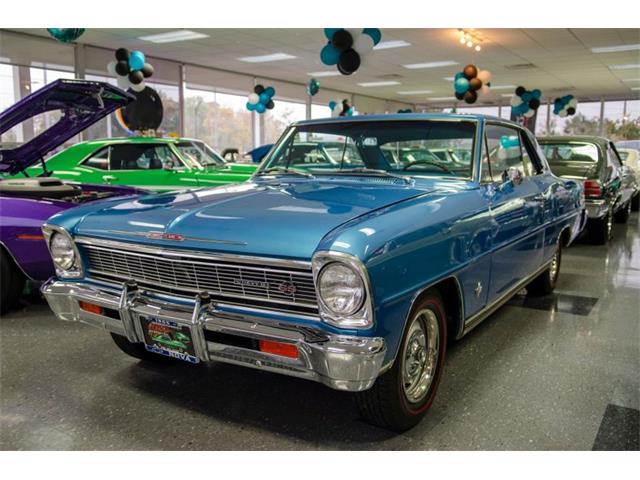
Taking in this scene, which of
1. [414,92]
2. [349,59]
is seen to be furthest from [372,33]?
[414,92]

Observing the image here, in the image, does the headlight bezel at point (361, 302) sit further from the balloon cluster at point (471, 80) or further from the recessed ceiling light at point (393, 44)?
the balloon cluster at point (471, 80)

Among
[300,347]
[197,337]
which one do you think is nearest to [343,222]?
[300,347]

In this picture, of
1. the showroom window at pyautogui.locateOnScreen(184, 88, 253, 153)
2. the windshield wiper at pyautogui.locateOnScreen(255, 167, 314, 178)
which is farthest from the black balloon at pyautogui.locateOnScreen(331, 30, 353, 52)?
the showroom window at pyautogui.locateOnScreen(184, 88, 253, 153)

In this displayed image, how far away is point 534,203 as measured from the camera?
3.53m

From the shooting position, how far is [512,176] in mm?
3135

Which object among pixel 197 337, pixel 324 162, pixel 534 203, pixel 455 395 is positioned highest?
pixel 324 162

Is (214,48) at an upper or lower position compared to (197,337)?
upper

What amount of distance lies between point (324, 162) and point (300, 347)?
1665 mm

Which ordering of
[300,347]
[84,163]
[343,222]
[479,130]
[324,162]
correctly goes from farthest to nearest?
[84,163] → [324,162] → [479,130] → [343,222] → [300,347]

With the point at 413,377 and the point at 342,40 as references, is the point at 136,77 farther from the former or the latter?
the point at 413,377

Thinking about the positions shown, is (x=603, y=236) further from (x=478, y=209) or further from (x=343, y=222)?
(x=343, y=222)

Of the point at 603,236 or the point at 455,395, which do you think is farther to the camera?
the point at 603,236

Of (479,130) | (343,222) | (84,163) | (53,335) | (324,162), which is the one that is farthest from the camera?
(84,163)

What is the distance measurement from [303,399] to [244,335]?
2.54 feet
